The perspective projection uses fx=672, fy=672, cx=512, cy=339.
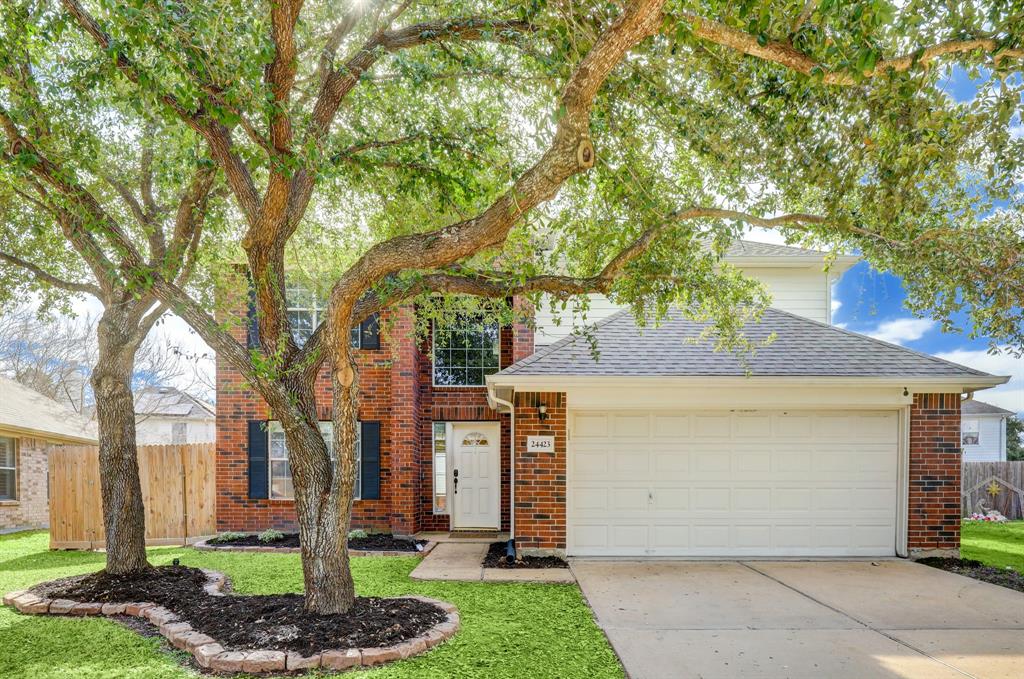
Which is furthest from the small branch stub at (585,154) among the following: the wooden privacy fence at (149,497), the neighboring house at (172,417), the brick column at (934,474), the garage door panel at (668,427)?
the neighboring house at (172,417)

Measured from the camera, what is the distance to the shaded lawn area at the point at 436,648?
518cm

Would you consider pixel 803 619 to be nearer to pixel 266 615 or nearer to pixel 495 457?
pixel 266 615

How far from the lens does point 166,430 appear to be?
107 feet

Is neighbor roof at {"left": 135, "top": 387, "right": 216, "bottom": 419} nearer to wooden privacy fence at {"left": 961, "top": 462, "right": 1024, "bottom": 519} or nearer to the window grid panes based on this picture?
the window grid panes

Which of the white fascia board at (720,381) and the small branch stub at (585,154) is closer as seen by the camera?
the small branch stub at (585,154)

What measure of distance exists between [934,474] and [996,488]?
9.23 m

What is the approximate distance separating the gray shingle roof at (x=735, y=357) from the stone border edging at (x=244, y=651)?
411 centimetres

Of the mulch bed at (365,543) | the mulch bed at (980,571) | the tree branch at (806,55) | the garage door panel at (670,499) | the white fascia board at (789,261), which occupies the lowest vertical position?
the mulch bed at (365,543)

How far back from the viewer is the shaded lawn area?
5176mm

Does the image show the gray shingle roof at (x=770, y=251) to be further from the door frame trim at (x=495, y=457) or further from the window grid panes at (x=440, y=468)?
the window grid panes at (x=440, y=468)

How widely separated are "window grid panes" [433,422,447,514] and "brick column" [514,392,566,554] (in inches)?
143

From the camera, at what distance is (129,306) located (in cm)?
823

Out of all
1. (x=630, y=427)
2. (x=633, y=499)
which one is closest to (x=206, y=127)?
(x=630, y=427)

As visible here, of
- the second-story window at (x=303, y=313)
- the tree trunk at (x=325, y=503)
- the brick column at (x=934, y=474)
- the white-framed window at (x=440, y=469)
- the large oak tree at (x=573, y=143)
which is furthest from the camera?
the white-framed window at (x=440, y=469)
